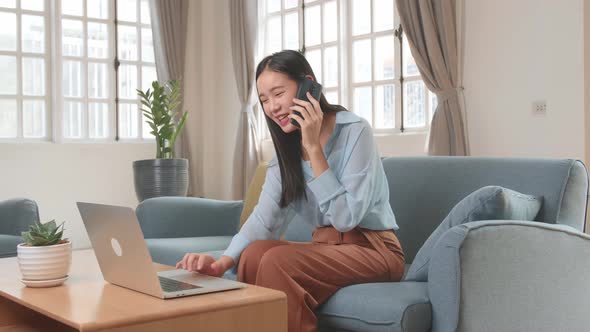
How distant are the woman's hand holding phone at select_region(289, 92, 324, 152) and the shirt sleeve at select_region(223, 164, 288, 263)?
0.25 m

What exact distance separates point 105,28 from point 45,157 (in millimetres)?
1387

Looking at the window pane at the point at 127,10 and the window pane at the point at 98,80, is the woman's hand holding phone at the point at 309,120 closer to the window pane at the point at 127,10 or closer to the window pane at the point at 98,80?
the window pane at the point at 98,80

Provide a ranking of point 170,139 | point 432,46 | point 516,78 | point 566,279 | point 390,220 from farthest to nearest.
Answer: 1. point 170,139
2. point 432,46
3. point 516,78
4. point 390,220
5. point 566,279

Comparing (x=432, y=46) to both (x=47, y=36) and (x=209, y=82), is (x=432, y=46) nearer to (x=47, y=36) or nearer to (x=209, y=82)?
(x=209, y=82)

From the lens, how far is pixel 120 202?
6.96 meters

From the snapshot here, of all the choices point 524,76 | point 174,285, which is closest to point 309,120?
point 174,285

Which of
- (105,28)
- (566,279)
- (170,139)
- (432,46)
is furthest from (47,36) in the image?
(566,279)

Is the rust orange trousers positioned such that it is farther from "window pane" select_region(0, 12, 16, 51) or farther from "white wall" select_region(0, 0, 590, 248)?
"window pane" select_region(0, 12, 16, 51)

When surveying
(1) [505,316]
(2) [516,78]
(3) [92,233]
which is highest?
(2) [516,78]

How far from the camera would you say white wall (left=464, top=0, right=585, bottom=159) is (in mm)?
4246

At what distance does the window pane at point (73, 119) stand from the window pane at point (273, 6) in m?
2.00

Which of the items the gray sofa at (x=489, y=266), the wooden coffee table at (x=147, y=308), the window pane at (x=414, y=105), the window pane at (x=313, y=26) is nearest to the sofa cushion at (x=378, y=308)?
the gray sofa at (x=489, y=266)

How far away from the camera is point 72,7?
6.76 m

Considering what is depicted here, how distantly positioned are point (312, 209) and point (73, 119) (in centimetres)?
489
